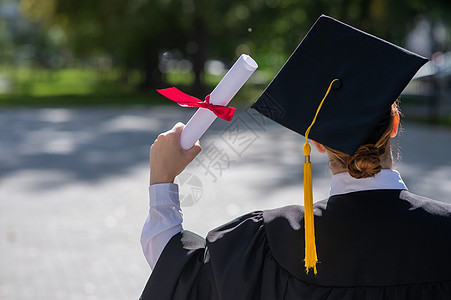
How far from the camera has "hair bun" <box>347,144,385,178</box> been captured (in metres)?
1.66

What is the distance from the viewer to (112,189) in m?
7.82

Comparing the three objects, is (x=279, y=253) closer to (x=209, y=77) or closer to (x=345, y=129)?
(x=345, y=129)

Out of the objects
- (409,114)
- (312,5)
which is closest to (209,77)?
(312,5)

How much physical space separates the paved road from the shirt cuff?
0.05 meters

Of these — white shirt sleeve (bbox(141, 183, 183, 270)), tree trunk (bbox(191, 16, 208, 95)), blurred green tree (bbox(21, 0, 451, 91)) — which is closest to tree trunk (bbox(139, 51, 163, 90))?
blurred green tree (bbox(21, 0, 451, 91))

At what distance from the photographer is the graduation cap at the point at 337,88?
1.67 metres

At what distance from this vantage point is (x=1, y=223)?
623 centimetres

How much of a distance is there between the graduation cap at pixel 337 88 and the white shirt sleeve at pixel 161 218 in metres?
0.33

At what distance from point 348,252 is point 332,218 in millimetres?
92

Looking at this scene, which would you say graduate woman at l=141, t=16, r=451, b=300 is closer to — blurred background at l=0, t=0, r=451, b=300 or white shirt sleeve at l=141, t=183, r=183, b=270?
white shirt sleeve at l=141, t=183, r=183, b=270

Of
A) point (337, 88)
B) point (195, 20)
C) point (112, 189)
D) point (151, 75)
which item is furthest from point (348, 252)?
point (151, 75)

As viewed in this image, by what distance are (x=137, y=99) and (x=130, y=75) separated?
39.2 ft

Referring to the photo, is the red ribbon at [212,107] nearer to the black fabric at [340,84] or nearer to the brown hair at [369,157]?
the black fabric at [340,84]

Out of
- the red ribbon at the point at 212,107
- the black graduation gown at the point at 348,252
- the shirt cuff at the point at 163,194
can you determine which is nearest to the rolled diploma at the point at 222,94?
the red ribbon at the point at 212,107
